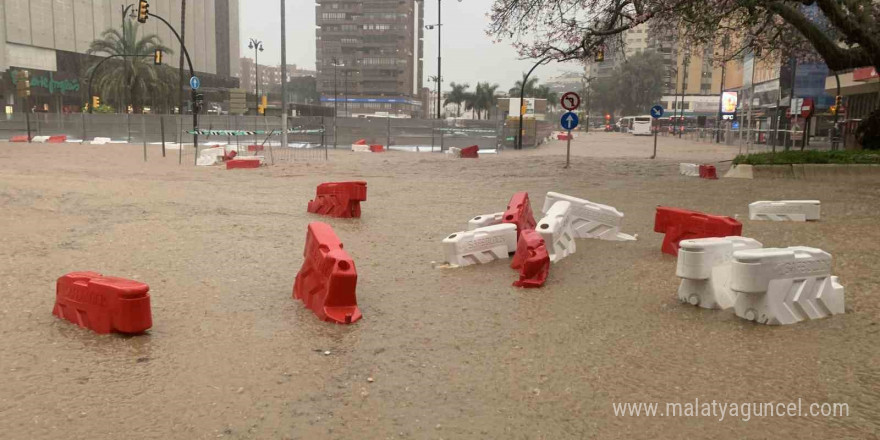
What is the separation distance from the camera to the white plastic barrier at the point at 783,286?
17.2 ft

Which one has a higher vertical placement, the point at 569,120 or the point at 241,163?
the point at 569,120

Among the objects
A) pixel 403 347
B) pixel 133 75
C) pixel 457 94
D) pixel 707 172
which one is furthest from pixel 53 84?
pixel 403 347

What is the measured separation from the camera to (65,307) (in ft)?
17.5

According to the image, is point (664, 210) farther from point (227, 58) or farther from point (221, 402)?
point (227, 58)

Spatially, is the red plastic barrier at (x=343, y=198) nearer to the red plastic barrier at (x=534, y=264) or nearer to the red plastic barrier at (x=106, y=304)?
the red plastic barrier at (x=534, y=264)

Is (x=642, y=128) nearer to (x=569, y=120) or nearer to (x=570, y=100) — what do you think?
(x=570, y=100)

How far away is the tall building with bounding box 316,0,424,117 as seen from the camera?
152m

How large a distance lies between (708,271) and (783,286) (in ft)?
2.01

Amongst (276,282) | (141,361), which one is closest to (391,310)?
(276,282)

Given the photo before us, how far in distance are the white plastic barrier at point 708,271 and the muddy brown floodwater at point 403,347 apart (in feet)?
0.58

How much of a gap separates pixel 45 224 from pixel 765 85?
60.1 m

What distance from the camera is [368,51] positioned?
15550 centimetres

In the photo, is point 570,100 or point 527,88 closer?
point 570,100

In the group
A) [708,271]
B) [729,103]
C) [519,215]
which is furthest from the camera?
[729,103]
